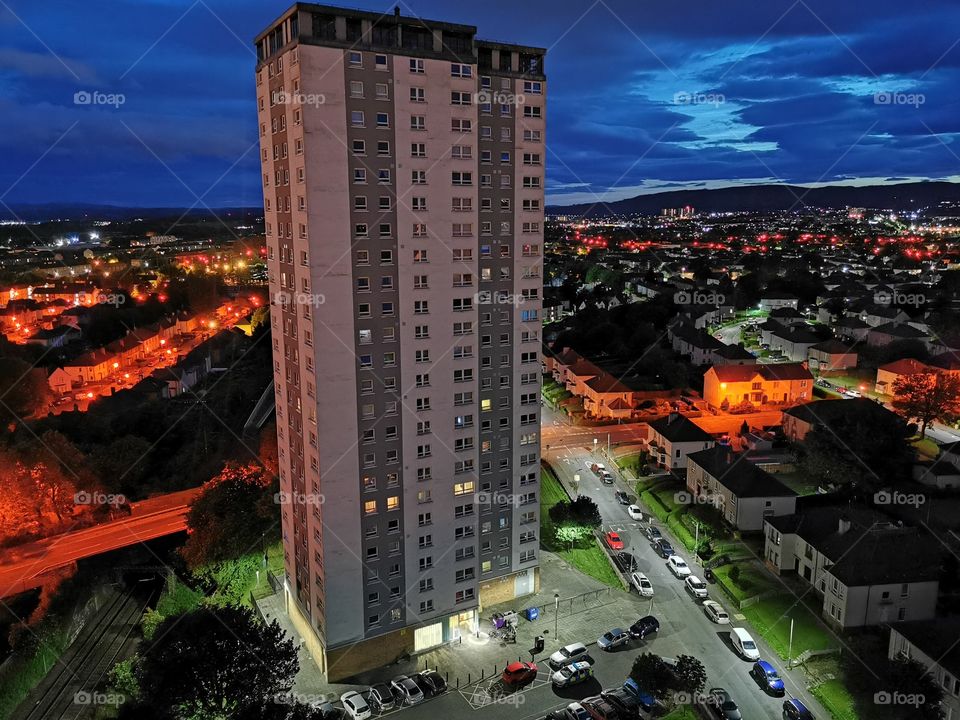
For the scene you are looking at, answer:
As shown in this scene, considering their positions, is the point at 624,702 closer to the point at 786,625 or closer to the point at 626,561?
the point at 786,625

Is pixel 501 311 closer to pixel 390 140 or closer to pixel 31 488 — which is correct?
pixel 390 140

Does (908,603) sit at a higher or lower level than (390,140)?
lower

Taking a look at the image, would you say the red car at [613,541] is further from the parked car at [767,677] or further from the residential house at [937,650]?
the residential house at [937,650]

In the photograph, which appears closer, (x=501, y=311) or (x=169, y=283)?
(x=501, y=311)

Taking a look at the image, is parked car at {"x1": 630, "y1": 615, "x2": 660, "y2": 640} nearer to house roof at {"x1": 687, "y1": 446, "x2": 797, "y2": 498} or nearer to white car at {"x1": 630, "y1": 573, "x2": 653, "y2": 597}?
white car at {"x1": 630, "y1": 573, "x2": 653, "y2": 597}

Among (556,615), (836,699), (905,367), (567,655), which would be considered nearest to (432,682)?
(567,655)

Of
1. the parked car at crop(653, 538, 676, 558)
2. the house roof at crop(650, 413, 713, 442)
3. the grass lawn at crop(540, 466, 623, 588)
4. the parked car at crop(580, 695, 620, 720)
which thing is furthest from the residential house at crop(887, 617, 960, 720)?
the house roof at crop(650, 413, 713, 442)

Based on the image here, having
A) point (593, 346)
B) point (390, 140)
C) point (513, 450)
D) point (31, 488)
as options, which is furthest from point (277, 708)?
point (593, 346)
